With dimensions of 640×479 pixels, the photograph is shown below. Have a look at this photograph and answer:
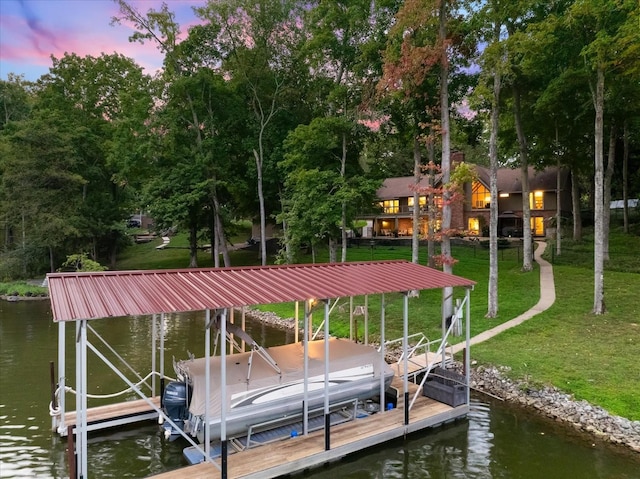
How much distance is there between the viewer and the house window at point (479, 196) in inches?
1752

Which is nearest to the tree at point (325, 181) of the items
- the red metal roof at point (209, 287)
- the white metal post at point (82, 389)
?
the red metal roof at point (209, 287)

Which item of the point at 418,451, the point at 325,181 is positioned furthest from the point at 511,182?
the point at 418,451

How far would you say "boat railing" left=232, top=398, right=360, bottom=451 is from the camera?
29.2 ft

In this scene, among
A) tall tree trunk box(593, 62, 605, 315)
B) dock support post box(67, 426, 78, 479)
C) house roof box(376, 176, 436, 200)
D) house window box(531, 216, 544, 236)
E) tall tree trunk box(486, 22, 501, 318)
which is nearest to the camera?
dock support post box(67, 426, 78, 479)

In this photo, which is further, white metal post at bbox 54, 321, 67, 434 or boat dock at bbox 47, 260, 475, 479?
white metal post at bbox 54, 321, 67, 434

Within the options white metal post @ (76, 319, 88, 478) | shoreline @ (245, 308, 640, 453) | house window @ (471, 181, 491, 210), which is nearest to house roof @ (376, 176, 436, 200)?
house window @ (471, 181, 491, 210)

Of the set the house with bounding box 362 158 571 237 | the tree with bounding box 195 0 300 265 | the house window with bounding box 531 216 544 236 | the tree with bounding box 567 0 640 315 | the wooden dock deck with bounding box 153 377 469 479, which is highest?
the tree with bounding box 195 0 300 265

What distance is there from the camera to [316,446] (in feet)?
28.5

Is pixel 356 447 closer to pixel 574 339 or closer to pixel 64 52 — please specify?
pixel 574 339

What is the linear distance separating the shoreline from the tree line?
5.63 metres

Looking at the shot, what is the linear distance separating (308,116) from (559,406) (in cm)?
2744

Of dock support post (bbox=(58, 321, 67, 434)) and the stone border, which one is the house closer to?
the stone border

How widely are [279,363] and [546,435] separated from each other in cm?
643

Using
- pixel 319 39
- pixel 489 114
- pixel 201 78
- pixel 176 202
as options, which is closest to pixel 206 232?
pixel 176 202
